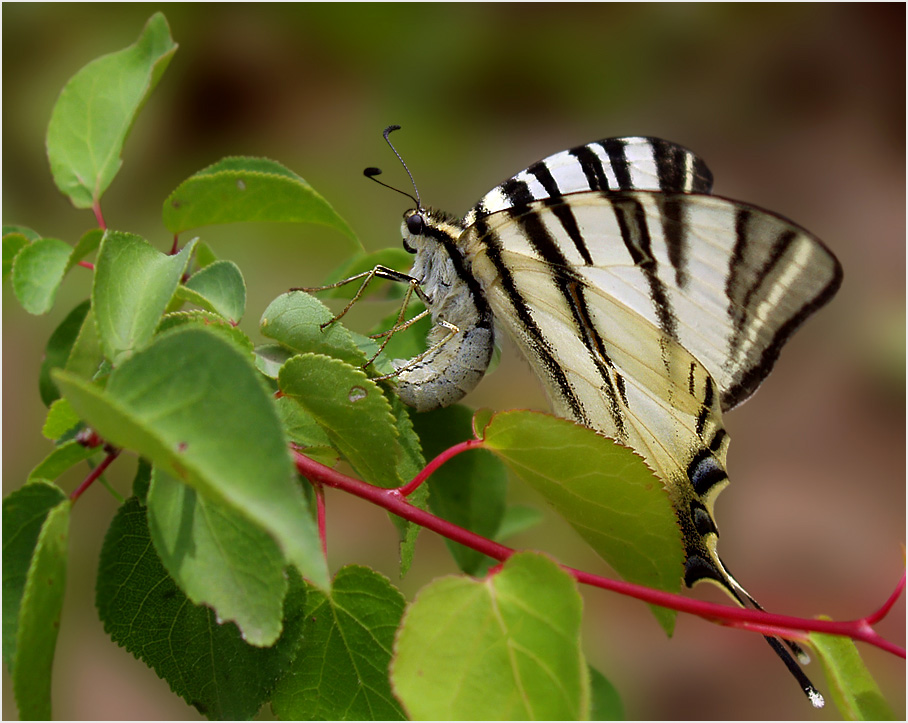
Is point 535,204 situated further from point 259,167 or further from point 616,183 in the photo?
point 259,167

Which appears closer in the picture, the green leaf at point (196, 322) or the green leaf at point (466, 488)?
the green leaf at point (196, 322)

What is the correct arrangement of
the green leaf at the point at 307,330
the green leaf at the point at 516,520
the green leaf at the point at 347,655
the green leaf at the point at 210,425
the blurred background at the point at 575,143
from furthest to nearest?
the blurred background at the point at 575,143
the green leaf at the point at 516,520
the green leaf at the point at 307,330
the green leaf at the point at 347,655
the green leaf at the point at 210,425

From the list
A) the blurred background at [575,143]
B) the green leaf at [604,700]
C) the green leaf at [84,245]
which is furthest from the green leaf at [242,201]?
the blurred background at [575,143]

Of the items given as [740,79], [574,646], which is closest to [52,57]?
[574,646]

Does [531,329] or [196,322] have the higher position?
[196,322]

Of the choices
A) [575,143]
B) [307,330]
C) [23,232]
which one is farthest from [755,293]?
[575,143]

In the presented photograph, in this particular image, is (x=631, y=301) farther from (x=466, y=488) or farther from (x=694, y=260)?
(x=466, y=488)

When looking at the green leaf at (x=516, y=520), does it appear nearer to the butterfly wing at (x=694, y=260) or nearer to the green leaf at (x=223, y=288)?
the butterfly wing at (x=694, y=260)
